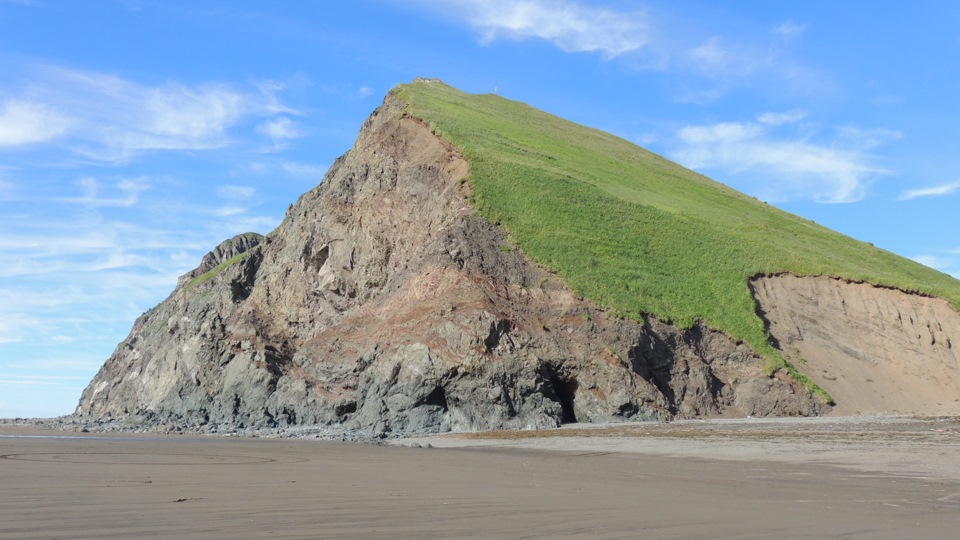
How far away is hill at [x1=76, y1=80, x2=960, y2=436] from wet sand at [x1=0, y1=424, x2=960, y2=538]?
18.4 metres

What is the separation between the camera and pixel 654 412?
34188 mm

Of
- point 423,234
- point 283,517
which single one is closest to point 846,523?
point 283,517

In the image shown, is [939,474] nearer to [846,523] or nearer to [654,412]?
[846,523]

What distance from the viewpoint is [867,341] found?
44.8m

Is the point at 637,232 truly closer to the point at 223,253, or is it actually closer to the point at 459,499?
the point at 459,499

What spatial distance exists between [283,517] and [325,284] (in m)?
44.2

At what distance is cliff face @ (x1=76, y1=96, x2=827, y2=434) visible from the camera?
34344 mm

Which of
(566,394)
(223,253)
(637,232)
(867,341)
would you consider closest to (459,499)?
(566,394)

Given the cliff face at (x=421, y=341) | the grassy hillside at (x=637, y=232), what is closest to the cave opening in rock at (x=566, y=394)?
the cliff face at (x=421, y=341)

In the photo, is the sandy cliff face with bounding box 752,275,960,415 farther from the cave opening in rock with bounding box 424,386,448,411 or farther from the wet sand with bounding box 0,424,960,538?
the wet sand with bounding box 0,424,960,538

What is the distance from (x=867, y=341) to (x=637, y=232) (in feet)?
49.1

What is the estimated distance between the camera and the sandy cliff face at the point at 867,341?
132 feet

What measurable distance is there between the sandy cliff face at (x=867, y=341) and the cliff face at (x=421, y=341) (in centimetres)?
443

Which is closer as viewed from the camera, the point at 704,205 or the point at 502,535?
the point at 502,535
